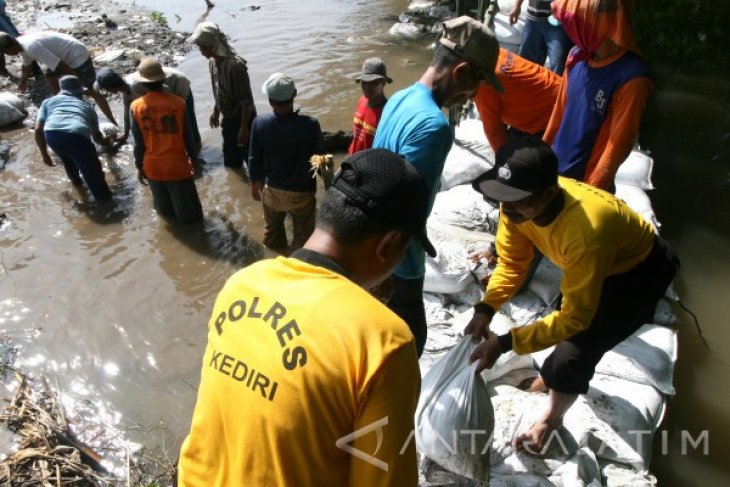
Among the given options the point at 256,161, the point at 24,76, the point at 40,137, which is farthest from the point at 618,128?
the point at 24,76

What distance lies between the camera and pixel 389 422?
0.87 m

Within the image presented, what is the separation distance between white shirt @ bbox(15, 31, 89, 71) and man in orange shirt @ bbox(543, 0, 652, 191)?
538 cm

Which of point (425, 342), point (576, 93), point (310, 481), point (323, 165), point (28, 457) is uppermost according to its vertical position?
point (576, 93)

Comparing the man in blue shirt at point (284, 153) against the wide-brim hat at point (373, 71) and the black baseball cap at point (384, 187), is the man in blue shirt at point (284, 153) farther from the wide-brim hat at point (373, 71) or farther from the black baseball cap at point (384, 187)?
the black baseball cap at point (384, 187)

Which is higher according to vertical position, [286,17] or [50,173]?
[286,17]

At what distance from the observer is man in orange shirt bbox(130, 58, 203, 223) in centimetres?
367

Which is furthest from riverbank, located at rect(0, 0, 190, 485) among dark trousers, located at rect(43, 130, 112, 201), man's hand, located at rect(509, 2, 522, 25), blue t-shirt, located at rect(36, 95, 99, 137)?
man's hand, located at rect(509, 2, 522, 25)

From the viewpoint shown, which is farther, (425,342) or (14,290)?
(14,290)

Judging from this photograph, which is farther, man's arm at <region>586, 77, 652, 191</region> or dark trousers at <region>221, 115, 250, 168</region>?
dark trousers at <region>221, 115, 250, 168</region>

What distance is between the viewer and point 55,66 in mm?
5723

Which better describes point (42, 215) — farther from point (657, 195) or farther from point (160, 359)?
point (657, 195)

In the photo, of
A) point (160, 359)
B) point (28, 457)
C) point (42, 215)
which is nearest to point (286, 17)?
point (42, 215)

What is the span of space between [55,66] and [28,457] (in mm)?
4867

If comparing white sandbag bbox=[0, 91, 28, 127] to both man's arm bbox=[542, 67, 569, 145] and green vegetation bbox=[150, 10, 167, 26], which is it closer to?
green vegetation bbox=[150, 10, 167, 26]
